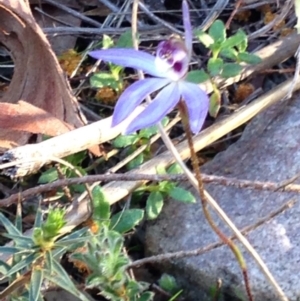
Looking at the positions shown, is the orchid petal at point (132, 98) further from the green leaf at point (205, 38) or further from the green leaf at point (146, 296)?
the green leaf at point (205, 38)

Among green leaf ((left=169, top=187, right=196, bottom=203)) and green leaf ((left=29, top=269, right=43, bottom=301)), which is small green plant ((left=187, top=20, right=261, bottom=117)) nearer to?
green leaf ((left=169, top=187, right=196, bottom=203))

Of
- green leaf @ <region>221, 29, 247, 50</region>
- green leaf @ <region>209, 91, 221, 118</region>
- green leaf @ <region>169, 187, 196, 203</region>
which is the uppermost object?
green leaf @ <region>221, 29, 247, 50</region>

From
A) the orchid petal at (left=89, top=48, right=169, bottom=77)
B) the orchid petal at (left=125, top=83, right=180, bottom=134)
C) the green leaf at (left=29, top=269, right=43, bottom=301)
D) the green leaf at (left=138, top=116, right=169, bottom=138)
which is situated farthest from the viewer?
the green leaf at (left=138, top=116, right=169, bottom=138)

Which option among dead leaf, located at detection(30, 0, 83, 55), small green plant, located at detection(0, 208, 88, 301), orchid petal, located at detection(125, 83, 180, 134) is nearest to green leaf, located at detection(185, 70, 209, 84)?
dead leaf, located at detection(30, 0, 83, 55)

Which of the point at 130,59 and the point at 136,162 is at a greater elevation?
the point at 130,59

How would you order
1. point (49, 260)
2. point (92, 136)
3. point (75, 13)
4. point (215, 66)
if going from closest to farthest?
point (49, 260) → point (92, 136) → point (215, 66) → point (75, 13)

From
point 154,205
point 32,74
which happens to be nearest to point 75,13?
point 32,74

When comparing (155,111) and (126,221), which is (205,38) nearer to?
(126,221)
